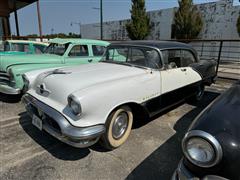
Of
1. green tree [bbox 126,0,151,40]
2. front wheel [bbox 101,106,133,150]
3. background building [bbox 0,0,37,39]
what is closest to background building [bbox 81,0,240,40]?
green tree [bbox 126,0,151,40]

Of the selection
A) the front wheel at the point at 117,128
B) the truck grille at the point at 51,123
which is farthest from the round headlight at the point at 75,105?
the front wheel at the point at 117,128

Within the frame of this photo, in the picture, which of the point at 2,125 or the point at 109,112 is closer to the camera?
the point at 109,112

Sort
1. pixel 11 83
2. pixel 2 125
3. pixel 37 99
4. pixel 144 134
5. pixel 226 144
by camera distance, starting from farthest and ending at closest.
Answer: pixel 11 83, pixel 2 125, pixel 144 134, pixel 37 99, pixel 226 144

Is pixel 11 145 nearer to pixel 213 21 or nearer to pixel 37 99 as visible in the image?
pixel 37 99

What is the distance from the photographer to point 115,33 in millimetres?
23000

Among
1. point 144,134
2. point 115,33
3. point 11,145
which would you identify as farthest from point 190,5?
point 11,145

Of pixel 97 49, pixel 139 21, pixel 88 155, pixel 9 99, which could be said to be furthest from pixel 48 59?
pixel 139 21

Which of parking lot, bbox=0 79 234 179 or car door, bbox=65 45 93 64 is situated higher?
car door, bbox=65 45 93 64

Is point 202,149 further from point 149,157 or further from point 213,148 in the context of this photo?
point 149,157

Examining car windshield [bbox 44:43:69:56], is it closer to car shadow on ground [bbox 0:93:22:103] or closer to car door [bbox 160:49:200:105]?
car shadow on ground [bbox 0:93:22:103]

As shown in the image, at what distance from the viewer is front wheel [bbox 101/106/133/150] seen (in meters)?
2.45

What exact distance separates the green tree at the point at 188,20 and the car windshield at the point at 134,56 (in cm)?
1356

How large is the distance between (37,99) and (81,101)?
94 centimetres

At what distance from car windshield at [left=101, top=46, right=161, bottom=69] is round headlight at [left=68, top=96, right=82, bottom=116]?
1.42m
